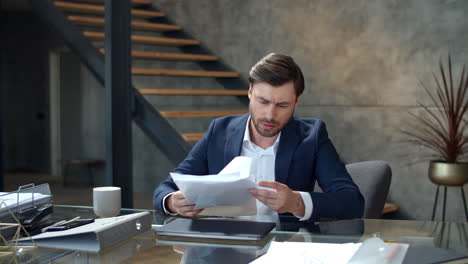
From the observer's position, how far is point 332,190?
2.13 meters

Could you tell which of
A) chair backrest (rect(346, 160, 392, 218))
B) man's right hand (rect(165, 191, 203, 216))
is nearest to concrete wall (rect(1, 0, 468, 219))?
chair backrest (rect(346, 160, 392, 218))

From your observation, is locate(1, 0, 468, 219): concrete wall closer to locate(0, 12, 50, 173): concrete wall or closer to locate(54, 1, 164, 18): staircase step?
locate(54, 1, 164, 18): staircase step

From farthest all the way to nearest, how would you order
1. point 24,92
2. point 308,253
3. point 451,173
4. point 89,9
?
point 24,92, point 89,9, point 451,173, point 308,253

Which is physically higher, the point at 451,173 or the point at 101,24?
the point at 101,24

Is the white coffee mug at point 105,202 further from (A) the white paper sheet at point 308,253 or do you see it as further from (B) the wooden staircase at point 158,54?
(B) the wooden staircase at point 158,54

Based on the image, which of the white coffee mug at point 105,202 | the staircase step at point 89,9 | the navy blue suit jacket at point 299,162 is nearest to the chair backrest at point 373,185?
the navy blue suit jacket at point 299,162

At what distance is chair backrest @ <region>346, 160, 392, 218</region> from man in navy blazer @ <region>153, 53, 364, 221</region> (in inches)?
6.7

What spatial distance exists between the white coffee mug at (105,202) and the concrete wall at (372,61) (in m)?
3.33

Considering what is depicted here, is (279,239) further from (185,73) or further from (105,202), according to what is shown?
(185,73)

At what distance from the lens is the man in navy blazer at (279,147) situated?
209 cm

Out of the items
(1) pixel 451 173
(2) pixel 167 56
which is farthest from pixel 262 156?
(2) pixel 167 56

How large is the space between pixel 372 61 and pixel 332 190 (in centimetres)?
294

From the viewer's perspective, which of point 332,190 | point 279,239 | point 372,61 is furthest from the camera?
point 372,61

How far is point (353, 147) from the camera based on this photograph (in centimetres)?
503
